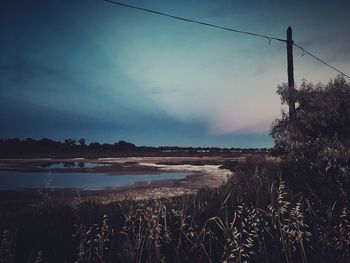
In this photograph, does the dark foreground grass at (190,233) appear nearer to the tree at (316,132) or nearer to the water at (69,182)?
the tree at (316,132)

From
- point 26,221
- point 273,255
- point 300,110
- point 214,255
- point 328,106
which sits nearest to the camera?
point 273,255

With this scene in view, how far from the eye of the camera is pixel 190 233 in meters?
5.02

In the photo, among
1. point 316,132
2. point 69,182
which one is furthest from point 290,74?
point 69,182

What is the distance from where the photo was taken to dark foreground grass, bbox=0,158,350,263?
4.25 meters

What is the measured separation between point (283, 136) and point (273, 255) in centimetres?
984

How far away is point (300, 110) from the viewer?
14828 mm

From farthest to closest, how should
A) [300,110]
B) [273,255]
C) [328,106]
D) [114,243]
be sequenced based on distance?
[300,110]
[328,106]
[114,243]
[273,255]

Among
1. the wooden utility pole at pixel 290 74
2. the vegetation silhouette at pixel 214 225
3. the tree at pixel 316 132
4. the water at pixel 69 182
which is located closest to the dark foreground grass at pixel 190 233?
the vegetation silhouette at pixel 214 225

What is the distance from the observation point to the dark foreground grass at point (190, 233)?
425 centimetres

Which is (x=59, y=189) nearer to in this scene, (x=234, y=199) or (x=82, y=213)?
(x=82, y=213)

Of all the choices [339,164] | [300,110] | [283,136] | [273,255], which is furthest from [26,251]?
[300,110]

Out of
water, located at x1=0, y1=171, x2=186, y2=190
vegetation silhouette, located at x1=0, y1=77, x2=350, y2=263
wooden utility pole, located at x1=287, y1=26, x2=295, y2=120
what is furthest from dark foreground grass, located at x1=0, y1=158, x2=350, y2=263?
water, located at x1=0, y1=171, x2=186, y2=190

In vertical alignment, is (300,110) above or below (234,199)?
above

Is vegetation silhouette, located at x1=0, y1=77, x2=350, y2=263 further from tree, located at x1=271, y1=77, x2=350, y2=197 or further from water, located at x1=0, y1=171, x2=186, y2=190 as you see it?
water, located at x1=0, y1=171, x2=186, y2=190
